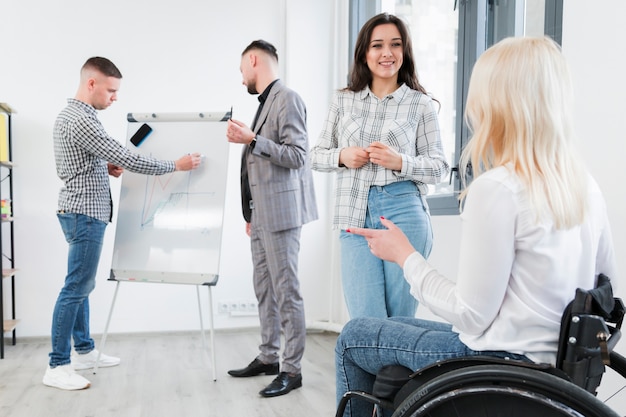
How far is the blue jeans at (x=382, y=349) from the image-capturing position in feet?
Result: 3.58

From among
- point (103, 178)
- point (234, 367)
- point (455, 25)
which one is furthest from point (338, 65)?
point (234, 367)

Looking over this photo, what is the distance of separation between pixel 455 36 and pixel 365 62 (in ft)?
3.54

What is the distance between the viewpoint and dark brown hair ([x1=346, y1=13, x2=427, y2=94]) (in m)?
1.86

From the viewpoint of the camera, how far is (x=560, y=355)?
95cm

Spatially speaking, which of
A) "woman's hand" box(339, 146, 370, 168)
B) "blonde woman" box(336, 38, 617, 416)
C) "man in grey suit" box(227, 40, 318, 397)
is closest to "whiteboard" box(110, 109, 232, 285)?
"man in grey suit" box(227, 40, 318, 397)

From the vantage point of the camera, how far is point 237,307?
3.78 m

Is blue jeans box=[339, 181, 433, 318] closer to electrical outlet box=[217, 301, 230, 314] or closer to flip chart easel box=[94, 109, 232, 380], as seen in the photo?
flip chart easel box=[94, 109, 232, 380]

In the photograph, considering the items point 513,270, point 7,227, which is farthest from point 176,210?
point 513,270

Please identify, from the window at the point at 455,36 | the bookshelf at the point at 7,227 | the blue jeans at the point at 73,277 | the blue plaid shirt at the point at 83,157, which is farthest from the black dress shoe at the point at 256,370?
the bookshelf at the point at 7,227

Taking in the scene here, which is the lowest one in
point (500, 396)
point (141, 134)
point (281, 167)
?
point (500, 396)

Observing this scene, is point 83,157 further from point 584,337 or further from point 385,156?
point 584,337

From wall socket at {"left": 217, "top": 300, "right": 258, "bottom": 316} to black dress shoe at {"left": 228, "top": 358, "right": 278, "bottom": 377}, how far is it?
39.8 inches

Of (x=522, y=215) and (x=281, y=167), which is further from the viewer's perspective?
(x=281, y=167)

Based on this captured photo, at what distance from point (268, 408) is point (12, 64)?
2612 mm
